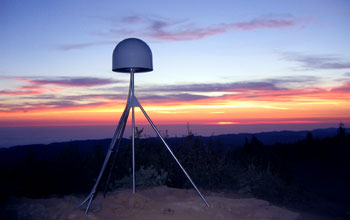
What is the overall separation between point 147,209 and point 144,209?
57mm

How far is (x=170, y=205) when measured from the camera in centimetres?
672

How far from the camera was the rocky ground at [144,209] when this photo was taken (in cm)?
606

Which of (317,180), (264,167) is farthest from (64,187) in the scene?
(317,180)

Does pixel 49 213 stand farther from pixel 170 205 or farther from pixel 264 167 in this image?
pixel 264 167

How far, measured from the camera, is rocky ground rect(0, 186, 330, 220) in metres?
6.06

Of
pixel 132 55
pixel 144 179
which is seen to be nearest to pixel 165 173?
pixel 144 179

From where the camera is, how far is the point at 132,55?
6.82 m

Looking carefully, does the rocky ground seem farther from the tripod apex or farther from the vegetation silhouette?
the tripod apex

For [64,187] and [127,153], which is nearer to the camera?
[64,187]

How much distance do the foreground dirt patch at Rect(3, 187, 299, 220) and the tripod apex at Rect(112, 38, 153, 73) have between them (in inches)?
99.7

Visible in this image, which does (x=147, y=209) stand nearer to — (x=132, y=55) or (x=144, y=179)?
(x=144, y=179)

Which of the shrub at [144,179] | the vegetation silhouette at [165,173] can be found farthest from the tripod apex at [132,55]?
the vegetation silhouette at [165,173]

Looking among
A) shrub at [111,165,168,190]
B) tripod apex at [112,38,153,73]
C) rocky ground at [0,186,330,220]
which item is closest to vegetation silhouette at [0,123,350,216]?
shrub at [111,165,168,190]

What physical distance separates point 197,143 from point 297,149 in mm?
10360
